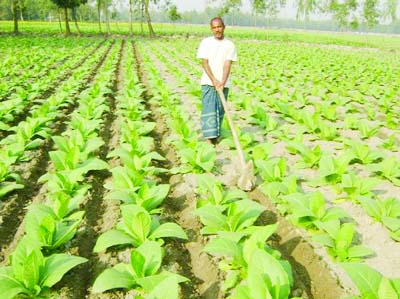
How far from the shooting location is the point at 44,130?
5.73 meters

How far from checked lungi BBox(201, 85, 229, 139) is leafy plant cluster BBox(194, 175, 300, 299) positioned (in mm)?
1692

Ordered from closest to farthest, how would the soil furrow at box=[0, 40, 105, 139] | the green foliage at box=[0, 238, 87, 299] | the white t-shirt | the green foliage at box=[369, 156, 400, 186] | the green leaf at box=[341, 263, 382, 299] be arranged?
the green leaf at box=[341, 263, 382, 299], the green foliage at box=[0, 238, 87, 299], the green foliage at box=[369, 156, 400, 186], the white t-shirt, the soil furrow at box=[0, 40, 105, 139]

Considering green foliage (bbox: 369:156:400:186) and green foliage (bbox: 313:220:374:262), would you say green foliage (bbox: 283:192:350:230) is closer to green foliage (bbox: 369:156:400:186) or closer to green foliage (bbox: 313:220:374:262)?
green foliage (bbox: 313:220:374:262)

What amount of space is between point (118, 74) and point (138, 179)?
950cm

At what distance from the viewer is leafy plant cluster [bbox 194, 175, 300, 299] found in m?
2.24

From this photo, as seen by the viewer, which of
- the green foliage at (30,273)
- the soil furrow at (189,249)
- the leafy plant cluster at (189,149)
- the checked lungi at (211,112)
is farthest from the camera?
the checked lungi at (211,112)

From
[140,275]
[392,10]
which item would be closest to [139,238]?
[140,275]

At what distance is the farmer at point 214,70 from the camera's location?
5.20 metres

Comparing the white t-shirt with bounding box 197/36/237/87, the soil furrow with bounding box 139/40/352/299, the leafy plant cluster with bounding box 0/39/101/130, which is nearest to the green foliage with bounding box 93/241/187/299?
A: the soil furrow with bounding box 139/40/352/299

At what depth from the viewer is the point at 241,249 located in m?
2.75

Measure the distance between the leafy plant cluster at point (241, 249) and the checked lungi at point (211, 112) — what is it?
169 centimetres

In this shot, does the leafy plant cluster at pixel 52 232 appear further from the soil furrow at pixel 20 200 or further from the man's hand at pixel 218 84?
the man's hand at pixel 218 84

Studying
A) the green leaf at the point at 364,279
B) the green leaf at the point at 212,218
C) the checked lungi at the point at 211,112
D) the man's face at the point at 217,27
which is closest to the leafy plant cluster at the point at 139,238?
the green leaf at the point at 212,218

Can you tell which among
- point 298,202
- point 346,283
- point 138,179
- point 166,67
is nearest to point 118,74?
point 166,67
